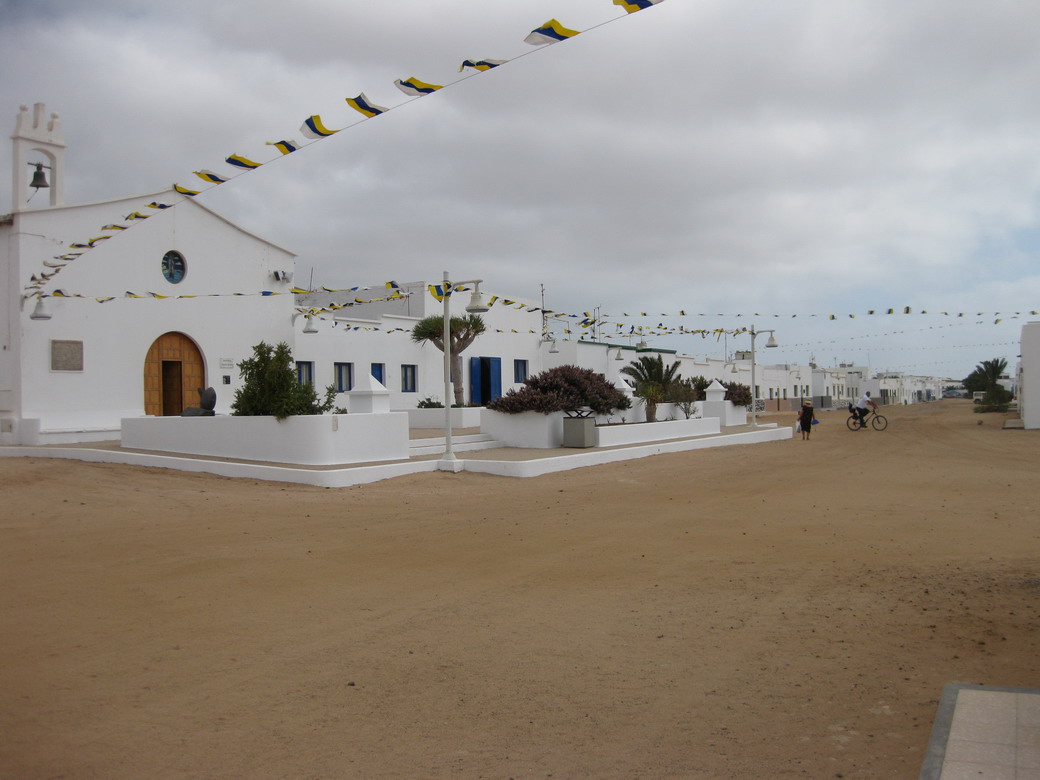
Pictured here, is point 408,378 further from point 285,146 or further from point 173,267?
point 285,146

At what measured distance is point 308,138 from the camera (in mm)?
9789

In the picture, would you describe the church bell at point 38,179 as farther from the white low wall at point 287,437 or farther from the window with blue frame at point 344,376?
the window with blue frame at point 344,376

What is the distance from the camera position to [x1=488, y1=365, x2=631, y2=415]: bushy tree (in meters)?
20.0

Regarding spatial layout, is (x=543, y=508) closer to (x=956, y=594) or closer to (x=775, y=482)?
(x=775, y=482)

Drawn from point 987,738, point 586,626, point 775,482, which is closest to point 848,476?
point 775,482

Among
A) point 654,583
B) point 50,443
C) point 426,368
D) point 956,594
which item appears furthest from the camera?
point 426,368

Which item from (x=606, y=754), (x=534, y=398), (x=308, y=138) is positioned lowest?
(x=606, y=754)

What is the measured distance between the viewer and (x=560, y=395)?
66.1ft

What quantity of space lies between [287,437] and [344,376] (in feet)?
33.8

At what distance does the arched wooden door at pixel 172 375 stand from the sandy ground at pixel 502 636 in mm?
9058

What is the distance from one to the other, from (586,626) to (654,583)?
1.45 m

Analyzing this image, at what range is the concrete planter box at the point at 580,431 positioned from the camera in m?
19.9

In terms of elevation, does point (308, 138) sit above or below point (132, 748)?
above

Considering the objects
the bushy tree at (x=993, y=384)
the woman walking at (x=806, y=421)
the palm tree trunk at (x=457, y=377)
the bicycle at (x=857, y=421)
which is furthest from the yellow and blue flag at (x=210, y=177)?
the bushy tree at (x=993, y=384)
